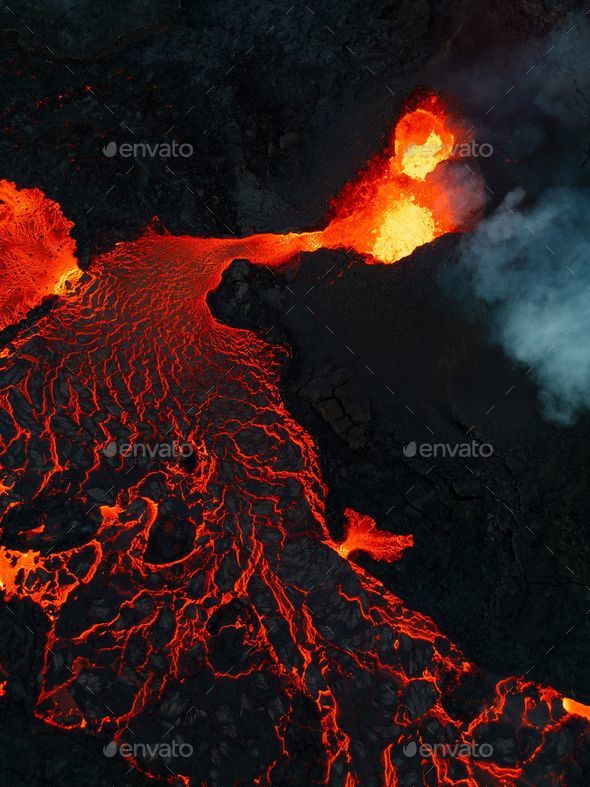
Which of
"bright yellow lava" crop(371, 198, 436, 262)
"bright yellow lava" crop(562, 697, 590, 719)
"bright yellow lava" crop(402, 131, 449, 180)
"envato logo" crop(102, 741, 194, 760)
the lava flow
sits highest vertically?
"bright yellow lava" crop(402, 131, 449, 180)

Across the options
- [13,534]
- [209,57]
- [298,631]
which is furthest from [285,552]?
[209,57]

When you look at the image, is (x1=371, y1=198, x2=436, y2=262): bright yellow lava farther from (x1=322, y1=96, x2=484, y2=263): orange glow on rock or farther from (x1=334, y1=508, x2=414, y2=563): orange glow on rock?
(x1=334, y1=508, x2=414, y2=563): orange glow on rock

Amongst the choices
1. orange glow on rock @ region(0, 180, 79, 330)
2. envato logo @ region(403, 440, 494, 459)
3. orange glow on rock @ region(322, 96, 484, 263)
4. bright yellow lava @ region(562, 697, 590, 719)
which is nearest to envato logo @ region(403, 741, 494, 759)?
bright yellow lava @ region(562, 697, 590, 719)

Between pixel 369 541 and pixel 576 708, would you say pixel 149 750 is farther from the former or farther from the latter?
pixel 576 708

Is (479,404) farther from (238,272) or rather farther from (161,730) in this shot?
(161,730)

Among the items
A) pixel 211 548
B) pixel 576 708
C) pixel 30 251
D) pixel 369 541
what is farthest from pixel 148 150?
pixel 576 708
